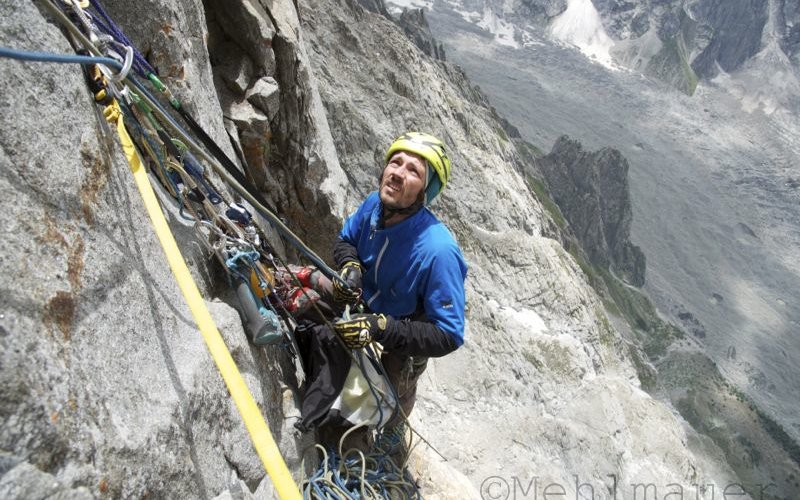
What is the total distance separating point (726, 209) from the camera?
161625 millimetres

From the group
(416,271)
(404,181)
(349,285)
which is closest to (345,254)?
(349,285)

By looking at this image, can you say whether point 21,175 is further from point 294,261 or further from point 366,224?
point 294,261

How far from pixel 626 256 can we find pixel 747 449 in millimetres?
48195

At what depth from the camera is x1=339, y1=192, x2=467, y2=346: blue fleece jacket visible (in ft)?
14.5

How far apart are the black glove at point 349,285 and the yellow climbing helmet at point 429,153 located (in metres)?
1.05

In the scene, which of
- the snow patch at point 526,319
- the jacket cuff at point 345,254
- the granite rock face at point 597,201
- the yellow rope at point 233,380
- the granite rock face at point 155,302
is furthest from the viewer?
the granite rock face at point 597,201

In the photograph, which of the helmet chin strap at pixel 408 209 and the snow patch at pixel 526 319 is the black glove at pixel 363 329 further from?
the snow patch at pixel 526 319

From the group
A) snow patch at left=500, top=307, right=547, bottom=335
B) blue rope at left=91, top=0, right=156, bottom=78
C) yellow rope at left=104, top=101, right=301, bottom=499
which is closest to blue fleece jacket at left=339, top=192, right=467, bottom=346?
yellow rope at left=104, top=101, right=301, bottom=499

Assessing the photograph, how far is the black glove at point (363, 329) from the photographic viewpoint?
14.8 ft

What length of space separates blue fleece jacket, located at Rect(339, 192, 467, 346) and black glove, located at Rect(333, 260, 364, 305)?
0.44 feet

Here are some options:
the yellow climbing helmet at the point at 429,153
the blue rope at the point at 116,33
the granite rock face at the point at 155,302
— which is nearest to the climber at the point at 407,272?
the yellow climbing helmet at the point at 429,153

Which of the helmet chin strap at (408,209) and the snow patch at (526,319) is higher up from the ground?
the helmet chin strap at (408,209)

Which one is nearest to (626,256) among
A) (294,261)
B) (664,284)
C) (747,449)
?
(664,284)

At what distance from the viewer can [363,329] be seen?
14.8 feet
